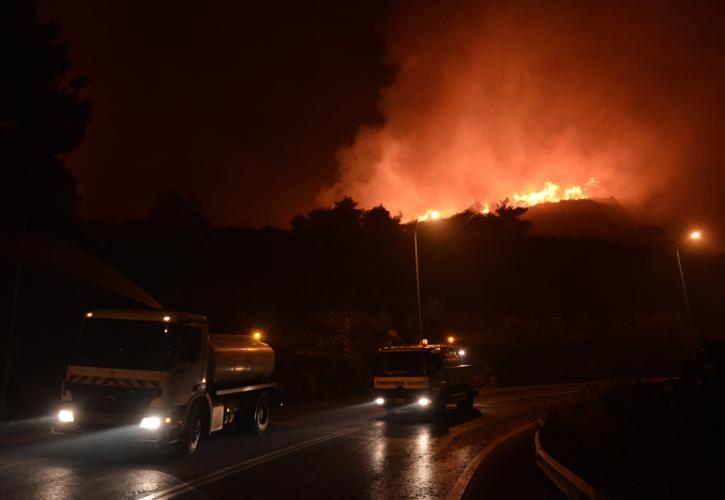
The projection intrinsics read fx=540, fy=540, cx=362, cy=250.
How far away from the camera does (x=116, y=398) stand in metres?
9.77

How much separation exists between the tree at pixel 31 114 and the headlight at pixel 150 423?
14.1 metres

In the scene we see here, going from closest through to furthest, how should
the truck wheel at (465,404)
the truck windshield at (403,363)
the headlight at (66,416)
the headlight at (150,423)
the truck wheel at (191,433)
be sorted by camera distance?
the headlight at (150,423)
the headlight at (66,416)
the truck wheel at (191,433)
the truck windshield at (403,363)
the truck wheel at (465,404)

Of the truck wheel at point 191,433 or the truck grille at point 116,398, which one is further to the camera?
the truck wheel at point 191,433

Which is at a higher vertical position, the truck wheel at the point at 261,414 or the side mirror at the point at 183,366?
the side mirror at the point at 183,366

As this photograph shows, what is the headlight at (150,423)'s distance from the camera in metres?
9.63

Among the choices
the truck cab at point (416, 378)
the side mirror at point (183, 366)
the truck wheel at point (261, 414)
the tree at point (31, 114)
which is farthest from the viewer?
the tree at point (31, 114)

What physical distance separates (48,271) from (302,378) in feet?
41.6

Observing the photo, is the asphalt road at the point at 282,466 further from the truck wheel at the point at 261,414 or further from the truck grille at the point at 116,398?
the truck grille at the point at 116,398

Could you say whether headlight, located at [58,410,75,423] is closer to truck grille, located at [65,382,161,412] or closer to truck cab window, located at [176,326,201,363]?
truck grille, located at [65,382,161,412]

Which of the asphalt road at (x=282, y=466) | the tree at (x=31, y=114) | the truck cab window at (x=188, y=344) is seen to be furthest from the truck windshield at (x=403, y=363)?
the tree at (x=31, y=114)

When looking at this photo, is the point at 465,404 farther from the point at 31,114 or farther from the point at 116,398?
the point at 31,114

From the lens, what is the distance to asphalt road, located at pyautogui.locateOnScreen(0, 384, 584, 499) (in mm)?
7637

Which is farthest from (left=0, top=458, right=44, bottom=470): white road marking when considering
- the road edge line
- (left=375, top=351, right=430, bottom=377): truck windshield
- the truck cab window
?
(left=375, top=351, right=430, bottom=377): truck windshield

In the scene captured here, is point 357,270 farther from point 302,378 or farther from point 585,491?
point 585,491
